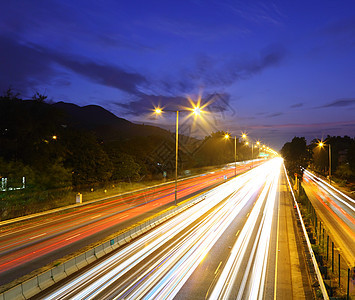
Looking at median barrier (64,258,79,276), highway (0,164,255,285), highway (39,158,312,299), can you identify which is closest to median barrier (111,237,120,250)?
highway (39,158,312,299)

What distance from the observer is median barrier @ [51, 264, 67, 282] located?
11.2 metres

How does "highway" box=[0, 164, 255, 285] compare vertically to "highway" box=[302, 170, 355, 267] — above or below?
above

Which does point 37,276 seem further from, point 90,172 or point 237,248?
point 90,172

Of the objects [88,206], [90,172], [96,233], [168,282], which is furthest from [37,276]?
[90,172]

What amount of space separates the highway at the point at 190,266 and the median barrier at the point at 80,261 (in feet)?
1.60

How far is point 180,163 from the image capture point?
81188 millimetres

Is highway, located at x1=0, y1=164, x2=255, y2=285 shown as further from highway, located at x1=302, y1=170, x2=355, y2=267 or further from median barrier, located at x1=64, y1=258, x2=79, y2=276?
highway, located at x1=302, y1=170, x2=355, y2=267

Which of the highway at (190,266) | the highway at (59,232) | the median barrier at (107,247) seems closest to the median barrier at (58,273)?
the highway at (190,266)

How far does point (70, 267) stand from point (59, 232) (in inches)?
338

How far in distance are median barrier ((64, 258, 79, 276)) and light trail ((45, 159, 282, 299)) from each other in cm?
65

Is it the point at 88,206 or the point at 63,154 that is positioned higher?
the point at 63,154

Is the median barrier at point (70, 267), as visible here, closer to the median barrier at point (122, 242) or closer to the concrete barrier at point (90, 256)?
the concrete barrier at point (90, 256)

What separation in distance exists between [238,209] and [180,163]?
5382cm

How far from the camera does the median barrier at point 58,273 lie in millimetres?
11239
